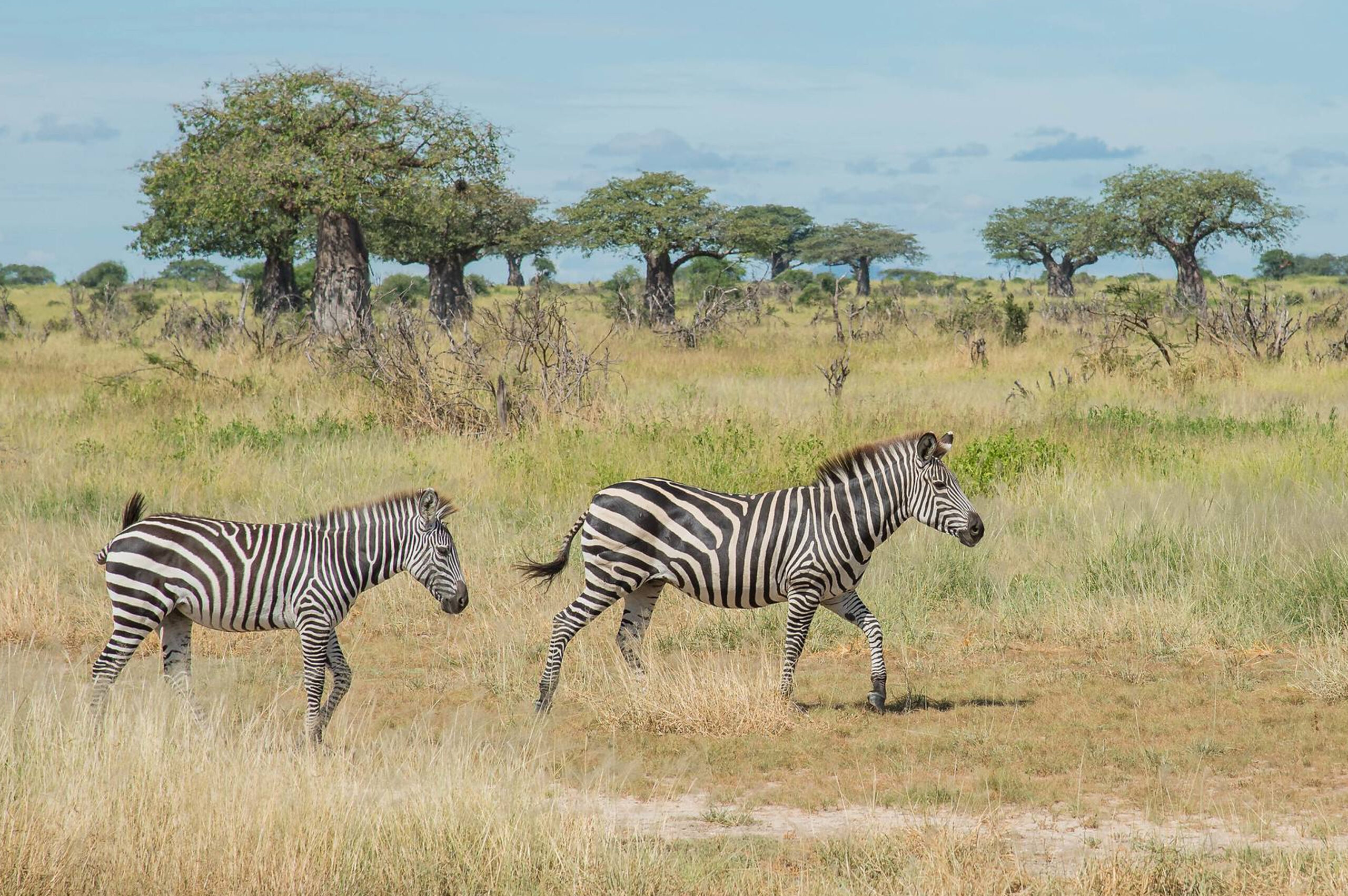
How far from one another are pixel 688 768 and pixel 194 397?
14.6 meters

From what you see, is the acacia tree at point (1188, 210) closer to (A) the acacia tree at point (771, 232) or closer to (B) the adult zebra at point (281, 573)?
(A) the acacia tree at point (771, 232)

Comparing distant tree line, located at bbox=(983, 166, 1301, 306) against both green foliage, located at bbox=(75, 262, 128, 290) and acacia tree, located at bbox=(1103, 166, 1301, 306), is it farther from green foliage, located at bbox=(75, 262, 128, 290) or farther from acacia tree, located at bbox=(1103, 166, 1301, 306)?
green foliage, located at bbox=(75, 262, 128, 290)

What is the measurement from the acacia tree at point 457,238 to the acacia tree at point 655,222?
3179 mm

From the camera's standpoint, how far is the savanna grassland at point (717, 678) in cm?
505

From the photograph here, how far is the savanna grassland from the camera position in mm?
5055

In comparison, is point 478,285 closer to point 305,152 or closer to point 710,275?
point 710,275

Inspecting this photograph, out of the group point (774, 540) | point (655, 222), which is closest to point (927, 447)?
point (774, 540)

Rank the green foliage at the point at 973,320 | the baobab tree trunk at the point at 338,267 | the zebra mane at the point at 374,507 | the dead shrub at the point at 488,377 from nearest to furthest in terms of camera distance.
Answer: the zebra mane at the point at 374,507, the dead shrub at the point at 488,377, the baobab tree trunk at the point at 338,267, the green foliage at the point at 973,320

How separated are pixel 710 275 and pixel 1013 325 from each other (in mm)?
24868

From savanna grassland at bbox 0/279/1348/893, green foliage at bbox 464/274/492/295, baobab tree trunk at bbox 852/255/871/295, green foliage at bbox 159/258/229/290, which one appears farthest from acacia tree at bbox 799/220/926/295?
savanna grassland at bbox 0/279/1348/893

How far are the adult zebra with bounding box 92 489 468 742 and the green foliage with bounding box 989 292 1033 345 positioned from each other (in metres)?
22.6

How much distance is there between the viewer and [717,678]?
757 cm

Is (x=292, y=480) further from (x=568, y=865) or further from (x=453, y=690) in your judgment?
(x=568, y=865)

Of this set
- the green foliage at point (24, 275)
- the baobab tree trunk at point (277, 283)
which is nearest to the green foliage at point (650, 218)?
the baobab tree trunk at point (277, 283)
